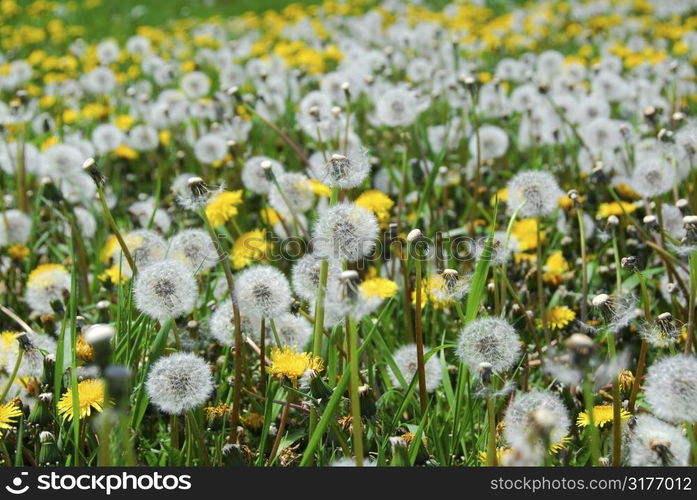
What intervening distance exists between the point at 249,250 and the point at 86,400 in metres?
0.97

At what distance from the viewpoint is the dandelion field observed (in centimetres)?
163

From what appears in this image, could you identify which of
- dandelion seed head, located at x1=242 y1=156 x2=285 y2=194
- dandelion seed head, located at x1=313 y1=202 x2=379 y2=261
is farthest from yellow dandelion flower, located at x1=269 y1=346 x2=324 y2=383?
dandelion seed head, located at x1=242 y1=156 x2=285 y2=194

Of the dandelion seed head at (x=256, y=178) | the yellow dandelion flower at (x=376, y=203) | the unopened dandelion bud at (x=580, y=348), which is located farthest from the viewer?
the dandelion seed head at (x=256, y=178)

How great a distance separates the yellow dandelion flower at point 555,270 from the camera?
2.44 m

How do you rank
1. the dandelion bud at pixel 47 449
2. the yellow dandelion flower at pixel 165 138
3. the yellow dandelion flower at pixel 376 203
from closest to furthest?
the dandelion bud at pixel 47 449 → the yellow dandelion flower at pixel 376 203 → the yellow dandelion flower at pixel 165 138

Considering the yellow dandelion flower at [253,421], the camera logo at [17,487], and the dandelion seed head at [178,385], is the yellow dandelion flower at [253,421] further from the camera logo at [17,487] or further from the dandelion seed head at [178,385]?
the camera logo at [17,487]

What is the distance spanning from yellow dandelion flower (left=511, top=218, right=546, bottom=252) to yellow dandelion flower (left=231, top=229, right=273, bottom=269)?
33.8 inches

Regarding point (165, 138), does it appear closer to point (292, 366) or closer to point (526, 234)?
point (526, 234)

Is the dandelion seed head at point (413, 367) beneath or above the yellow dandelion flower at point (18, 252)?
beneath

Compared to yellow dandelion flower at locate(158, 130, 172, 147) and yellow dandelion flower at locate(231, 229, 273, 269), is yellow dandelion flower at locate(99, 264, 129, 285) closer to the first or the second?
yellow dandelion flower at locate(231, 229, 273, 269)

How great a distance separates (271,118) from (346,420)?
2713 mm

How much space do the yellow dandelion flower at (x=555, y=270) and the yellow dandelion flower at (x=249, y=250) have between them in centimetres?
91

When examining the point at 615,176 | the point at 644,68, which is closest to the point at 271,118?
the point at 615,176

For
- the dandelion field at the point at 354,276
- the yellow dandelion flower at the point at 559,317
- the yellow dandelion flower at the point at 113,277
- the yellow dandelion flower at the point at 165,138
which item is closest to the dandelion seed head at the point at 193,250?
the dandelion field at the point at 354,276
